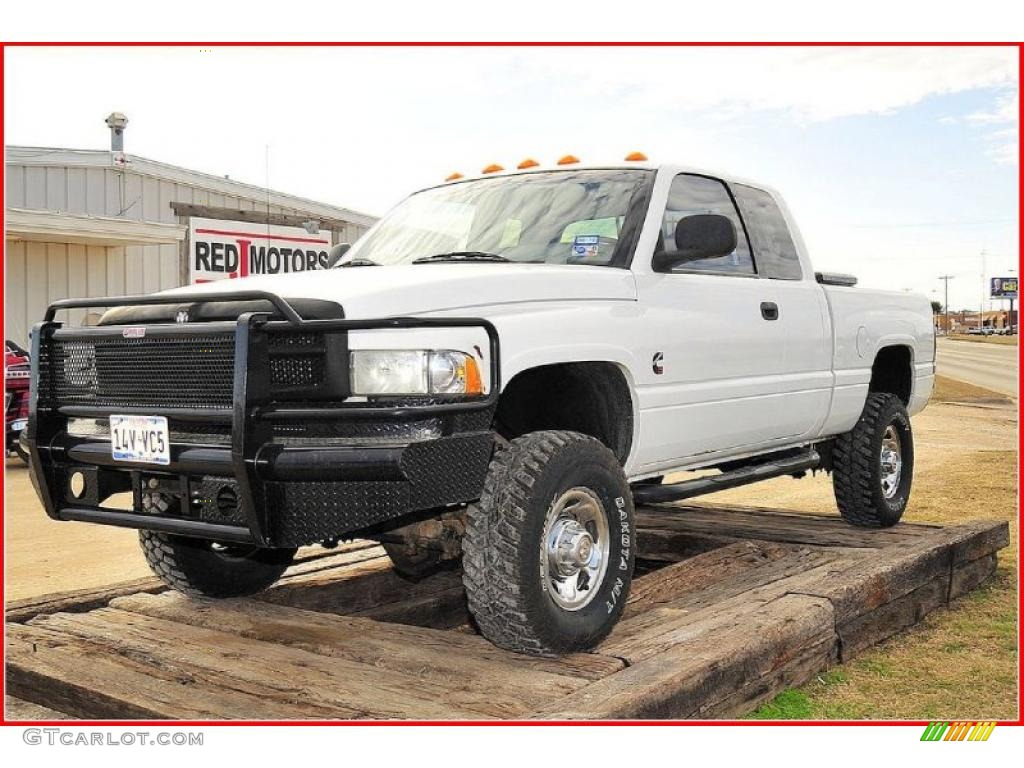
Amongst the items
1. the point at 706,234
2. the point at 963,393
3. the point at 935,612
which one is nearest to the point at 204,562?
the point at 706,234

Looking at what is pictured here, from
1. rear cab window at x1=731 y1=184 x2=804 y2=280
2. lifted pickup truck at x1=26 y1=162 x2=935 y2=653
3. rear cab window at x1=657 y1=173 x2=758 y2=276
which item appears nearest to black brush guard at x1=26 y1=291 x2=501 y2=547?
lifted pickup truck at x1=26 y1=162 x2=935 y2=653

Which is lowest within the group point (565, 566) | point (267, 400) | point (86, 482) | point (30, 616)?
point (30, 616)

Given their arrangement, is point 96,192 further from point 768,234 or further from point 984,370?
point 984,370

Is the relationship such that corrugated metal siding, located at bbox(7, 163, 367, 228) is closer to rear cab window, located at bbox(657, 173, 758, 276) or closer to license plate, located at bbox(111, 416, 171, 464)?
rear cab window, located at bbox(657, 173, 758, 276)

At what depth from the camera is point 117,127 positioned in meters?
18.1

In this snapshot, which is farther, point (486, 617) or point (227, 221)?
point (227, 221)

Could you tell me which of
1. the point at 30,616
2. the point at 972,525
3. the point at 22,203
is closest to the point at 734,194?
the point at 972,525

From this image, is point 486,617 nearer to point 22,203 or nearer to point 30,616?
point 30,616

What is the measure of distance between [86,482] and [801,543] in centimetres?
402

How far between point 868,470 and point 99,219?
40.1 feet

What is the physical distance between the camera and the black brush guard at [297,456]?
3775 millimetres

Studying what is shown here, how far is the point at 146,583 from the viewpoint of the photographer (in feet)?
18.5
